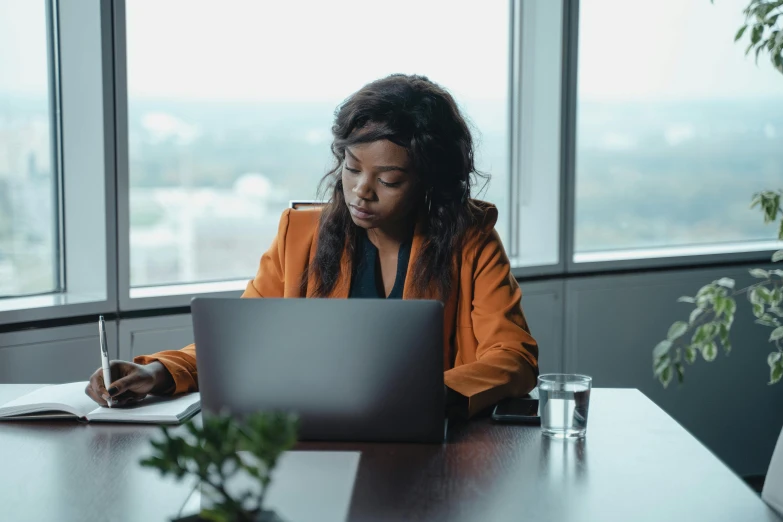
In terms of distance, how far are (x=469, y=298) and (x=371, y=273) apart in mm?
237

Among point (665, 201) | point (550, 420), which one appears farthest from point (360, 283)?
point (665, 201)

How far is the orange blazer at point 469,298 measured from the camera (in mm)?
1614

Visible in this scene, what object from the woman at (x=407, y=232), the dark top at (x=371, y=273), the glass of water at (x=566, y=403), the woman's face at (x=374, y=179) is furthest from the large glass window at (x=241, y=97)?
the glass of water at (x=566, y=403)

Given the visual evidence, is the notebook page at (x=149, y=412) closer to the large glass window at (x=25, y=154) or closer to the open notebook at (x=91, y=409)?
the open notebook at (x=91, y=409)

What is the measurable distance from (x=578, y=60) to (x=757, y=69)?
994mm

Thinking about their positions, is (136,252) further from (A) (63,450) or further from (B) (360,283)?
(A) (63,450)

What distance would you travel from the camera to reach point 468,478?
120 centimetres

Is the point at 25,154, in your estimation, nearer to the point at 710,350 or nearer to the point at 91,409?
the point at 91,409

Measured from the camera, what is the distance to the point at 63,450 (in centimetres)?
133

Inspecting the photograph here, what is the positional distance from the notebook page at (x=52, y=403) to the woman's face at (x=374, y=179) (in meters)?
0.65

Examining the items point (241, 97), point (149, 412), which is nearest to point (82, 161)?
point (241, 97)

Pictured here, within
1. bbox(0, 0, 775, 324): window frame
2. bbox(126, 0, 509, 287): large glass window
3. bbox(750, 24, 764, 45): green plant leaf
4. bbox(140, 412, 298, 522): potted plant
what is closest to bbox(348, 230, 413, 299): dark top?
bbox(0, 0, 775, 324): window frame

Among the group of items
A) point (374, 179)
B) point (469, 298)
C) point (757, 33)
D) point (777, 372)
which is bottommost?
point (777, 372)

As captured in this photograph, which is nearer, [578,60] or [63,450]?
[63,450]
